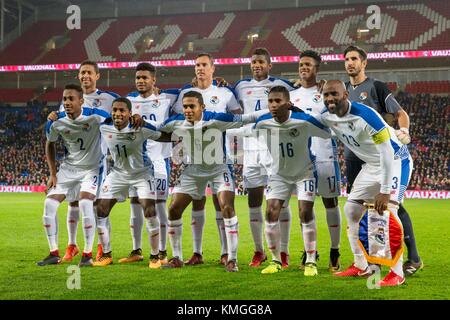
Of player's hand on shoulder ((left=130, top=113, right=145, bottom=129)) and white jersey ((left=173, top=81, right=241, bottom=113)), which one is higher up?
white jersey ((left=173, top=81, right=241, bottom=113))

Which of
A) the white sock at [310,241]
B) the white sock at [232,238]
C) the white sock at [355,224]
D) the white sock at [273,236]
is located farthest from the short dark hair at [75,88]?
the white sock at [355,224]

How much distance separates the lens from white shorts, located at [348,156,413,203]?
18.7ft

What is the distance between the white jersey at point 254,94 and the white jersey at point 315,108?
0.35 m

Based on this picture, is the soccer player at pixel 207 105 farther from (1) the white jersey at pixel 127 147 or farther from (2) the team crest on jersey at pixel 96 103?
(2) the team crest on jersey at pixel 96 103

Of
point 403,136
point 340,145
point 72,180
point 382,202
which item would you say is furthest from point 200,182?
point 340,145

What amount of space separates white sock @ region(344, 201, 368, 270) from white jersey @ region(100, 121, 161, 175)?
2.38 meters

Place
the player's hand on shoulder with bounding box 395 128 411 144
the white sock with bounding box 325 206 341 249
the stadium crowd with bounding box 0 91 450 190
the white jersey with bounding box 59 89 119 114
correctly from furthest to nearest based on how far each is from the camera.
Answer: the stadium crowd with bounding box 0 91 450 190 → the white jersey with bounding box 59 89 119 114 → the white sock with bounding box 325 206 341 249 → the player's hand on shoulder with bounding box 395 128 411 144

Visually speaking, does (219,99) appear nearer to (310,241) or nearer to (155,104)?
(155,104)

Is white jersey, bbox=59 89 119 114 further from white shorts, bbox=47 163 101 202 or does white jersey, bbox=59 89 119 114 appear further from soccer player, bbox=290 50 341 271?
soccer player, bbox=290 50 341 271

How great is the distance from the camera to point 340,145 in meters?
29.0

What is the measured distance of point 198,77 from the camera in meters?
7.41

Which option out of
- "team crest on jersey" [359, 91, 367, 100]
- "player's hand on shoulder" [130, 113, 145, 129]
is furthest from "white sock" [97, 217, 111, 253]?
"team crest on jersey" [359, 91, 367, 100]

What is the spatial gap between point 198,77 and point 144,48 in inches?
1199
